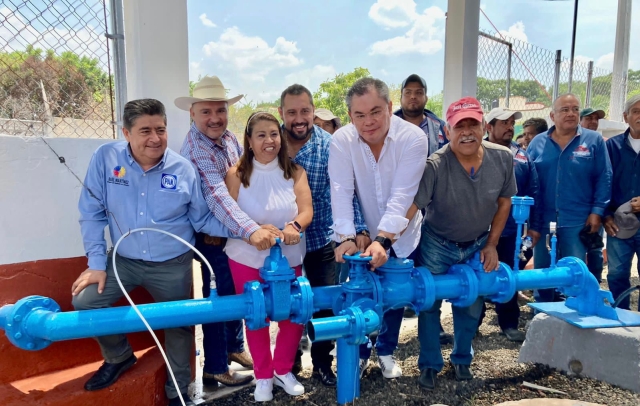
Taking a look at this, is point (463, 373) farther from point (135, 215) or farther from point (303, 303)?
point (135, 215)

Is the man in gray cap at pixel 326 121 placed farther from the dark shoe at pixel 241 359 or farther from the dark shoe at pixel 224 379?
the dark shoe at pixel 224 379

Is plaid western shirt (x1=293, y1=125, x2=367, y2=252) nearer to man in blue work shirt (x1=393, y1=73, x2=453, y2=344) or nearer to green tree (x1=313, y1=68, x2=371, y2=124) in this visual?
man in blue work shirt (x1=393, y1=73, x2=453, y2=344)

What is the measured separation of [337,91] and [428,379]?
2128 centimetres

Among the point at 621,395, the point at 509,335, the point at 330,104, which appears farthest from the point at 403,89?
the point at 330,104

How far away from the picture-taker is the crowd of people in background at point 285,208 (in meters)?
2.29

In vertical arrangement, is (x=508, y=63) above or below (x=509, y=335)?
above

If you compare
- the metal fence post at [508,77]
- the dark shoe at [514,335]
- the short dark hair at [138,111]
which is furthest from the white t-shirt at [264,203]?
the metal fence post at [508,77]

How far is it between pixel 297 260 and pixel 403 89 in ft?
5.29

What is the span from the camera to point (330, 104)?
72.6 feet

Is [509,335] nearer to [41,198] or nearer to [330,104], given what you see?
[41,198]

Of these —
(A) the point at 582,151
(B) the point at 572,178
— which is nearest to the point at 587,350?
(B) the point at 572,178

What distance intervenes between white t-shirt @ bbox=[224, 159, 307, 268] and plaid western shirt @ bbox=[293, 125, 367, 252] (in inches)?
8.2

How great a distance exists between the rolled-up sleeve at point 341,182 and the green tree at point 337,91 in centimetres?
1931

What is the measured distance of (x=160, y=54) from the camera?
2902 mm
